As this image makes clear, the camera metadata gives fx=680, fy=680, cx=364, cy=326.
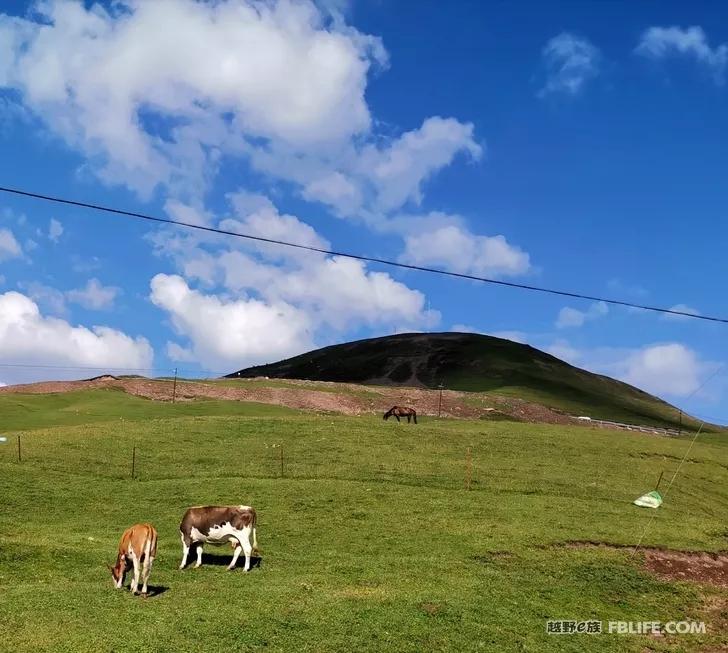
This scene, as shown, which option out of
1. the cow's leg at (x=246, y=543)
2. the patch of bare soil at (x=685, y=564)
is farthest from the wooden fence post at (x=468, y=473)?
the cow's leg at (x=246, y=543)

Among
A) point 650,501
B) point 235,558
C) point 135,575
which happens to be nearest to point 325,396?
point 650,501

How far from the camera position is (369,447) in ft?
161

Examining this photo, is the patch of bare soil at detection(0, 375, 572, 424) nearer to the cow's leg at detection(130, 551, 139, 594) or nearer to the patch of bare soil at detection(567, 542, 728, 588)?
the patch of bare soil at detection(567, 542, 728, 588)

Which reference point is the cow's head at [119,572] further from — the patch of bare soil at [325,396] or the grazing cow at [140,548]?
A: the patch of bare soil at [325,396]

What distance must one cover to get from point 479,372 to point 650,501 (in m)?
91.5

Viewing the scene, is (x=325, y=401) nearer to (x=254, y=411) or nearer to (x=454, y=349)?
(x=254, y=411)

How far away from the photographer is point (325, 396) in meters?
76.8

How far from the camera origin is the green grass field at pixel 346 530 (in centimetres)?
1753

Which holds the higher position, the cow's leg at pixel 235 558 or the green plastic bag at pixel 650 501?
the green plastic bag at pixel 650 501

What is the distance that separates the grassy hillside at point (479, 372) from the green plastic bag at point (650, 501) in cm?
5744

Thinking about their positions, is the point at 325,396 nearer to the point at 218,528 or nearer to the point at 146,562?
the point at 218,528

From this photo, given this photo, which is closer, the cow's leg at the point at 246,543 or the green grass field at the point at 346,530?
the green grass field at the point at 346,530

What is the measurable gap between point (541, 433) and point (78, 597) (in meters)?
48.1

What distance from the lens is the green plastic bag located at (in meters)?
39.5
